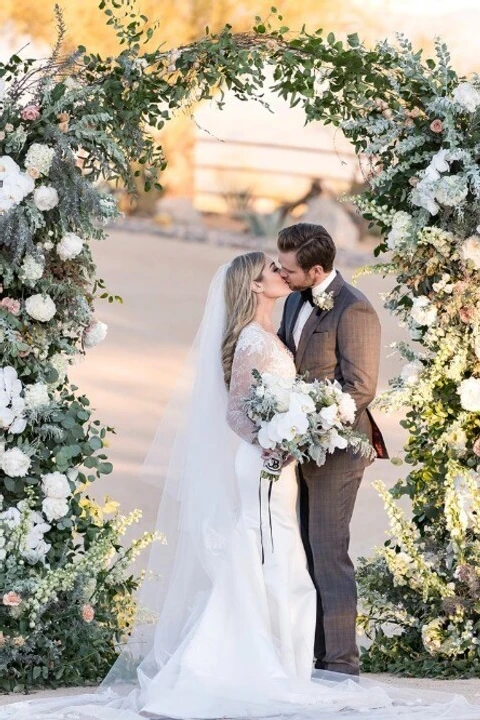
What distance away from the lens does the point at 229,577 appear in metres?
4.94

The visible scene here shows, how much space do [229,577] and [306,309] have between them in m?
1.19

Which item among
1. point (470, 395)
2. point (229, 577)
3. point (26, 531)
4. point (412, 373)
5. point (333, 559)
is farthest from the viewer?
point (412, 373)

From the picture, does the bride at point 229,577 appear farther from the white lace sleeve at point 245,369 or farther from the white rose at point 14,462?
the white rose at point 14,462

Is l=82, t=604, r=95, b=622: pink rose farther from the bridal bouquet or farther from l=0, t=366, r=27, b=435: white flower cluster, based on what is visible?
the bridal bouquet

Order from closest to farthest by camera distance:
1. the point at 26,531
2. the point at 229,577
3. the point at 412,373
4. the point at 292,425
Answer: the point at 292,425 < the point at 229,577 < the point at 26,531 < the point at 412,373

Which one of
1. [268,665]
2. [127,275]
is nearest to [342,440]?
[268,665]

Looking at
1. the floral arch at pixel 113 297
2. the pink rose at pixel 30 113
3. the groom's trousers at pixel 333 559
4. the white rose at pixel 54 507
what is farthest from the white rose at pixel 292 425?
the pink rose at pixel 30 113

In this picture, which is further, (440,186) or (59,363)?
(59,363)

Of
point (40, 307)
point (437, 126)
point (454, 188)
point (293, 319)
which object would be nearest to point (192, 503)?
point (293, 319)

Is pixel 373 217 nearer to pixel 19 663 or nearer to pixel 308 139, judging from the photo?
pixel 19 663

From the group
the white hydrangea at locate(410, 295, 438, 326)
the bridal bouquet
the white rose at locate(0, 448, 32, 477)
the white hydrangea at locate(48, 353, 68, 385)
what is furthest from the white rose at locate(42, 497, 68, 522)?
the white hydrangea at locate(410, 295, 438, 326)

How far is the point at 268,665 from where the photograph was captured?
479 centimetres

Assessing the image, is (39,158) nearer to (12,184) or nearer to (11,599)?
(12,184)

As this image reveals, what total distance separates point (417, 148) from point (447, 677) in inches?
91.7
